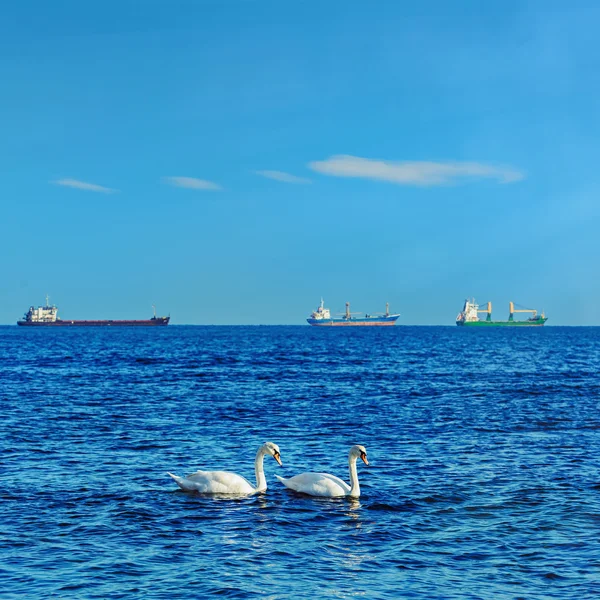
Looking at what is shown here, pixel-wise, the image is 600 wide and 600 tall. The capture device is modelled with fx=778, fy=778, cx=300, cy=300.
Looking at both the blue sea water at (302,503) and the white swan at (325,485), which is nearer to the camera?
the blue sea water at (302,503)

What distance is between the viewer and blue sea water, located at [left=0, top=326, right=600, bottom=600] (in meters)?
10.9

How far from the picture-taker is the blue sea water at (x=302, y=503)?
1091 centimetres

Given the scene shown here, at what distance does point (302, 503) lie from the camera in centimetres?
1562

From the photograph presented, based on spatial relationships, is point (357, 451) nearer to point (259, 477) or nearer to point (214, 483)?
point (259, 477)

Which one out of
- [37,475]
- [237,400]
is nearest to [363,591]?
[37,475]

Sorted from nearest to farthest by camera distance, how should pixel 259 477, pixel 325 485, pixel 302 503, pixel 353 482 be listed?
pixel 302 503 < pixel 325 485 < pixel 353 482 < pixel 259 477

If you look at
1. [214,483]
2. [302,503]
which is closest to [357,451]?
[302,503]

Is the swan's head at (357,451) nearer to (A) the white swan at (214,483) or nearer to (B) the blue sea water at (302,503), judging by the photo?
(B) the blue sea water at (302,503)

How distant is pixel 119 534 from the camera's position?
12.9m

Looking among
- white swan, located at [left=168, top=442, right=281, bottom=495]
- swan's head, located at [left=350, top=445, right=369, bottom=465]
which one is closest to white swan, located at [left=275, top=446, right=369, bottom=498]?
swan's head, located at [left=350, top=445, right=369, bottom=465]

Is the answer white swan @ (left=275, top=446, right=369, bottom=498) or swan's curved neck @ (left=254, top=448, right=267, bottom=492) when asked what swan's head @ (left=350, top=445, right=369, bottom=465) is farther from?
swan's curved neck @ (left=254, top=448, right=267, bottom=492)

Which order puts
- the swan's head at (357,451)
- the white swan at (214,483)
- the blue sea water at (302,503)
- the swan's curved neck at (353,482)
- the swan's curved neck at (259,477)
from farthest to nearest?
the swan's head at (357,451)
the swan's curved neck at (259,477)
the white swan at (214,483)
the swan's curved neck at (353,482)
the blue sea water at (302,503)

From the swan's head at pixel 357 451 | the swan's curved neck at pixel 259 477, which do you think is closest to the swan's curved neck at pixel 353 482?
the swan's head at pixel 357 451

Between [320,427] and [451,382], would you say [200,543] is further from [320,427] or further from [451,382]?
[451,382]
